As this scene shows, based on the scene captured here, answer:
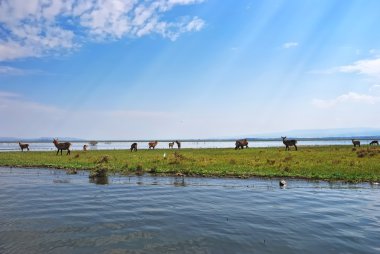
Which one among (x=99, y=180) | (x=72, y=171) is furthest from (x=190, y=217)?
(x=72, y=171)

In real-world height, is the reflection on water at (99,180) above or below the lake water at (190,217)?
above

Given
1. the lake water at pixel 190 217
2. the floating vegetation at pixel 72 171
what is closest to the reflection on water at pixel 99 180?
the lake water at pixel 190 217

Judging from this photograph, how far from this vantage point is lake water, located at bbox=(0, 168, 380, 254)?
401 inches

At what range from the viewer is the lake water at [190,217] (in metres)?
10.2

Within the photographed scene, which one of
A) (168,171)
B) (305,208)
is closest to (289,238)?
(305,208)

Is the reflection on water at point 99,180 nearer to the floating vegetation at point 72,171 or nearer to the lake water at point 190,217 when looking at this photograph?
the lake water at point 190,217

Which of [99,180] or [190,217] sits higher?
[99,180]

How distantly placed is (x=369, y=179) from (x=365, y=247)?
13246 mm

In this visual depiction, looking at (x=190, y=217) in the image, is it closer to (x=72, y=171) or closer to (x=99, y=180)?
(x=99, y=180)

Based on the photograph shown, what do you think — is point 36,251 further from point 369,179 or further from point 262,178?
point 369,179

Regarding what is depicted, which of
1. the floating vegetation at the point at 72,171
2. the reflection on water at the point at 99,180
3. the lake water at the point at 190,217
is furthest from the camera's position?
the floating vegetation at the point at 72,171

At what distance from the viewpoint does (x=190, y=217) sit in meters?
13.5

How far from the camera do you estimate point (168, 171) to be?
2641 cm

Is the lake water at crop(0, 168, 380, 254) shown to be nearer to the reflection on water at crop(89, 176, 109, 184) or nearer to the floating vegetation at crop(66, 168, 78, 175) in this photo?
the reflection on water at crop(89, 176, 109, 184)
